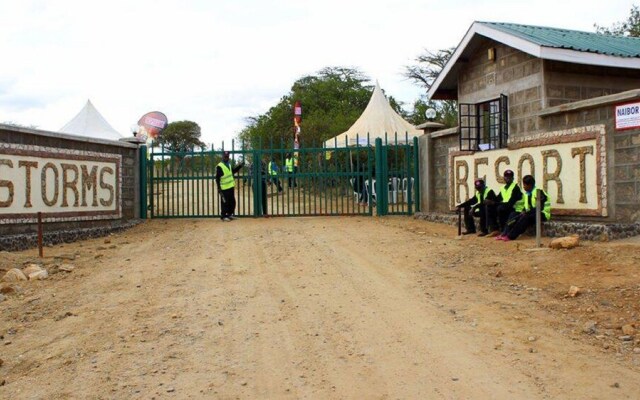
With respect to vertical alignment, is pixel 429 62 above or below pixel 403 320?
above

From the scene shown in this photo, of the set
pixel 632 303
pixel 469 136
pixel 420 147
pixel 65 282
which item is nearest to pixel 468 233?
pixel 469 136

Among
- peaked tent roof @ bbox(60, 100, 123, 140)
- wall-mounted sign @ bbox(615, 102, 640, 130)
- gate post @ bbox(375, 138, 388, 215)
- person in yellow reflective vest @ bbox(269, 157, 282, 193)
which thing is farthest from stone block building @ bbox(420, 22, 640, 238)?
peaked tent roof @ bbox(60, 100, 123, 140)

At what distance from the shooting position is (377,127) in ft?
69.1

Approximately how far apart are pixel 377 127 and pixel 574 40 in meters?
9.28

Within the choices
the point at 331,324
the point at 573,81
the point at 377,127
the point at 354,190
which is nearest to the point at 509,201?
the point at 573,81

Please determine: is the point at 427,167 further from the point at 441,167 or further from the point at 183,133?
the point at 183,133

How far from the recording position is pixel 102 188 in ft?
45.8

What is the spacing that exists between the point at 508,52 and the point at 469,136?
1847 millimetres

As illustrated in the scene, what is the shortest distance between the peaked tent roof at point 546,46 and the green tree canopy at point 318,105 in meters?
17.6

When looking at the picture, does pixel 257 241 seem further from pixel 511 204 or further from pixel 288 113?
pixel 288 113

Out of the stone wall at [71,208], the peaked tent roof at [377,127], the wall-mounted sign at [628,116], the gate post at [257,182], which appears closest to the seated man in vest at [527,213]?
the wall-mounted sign at [628,116]

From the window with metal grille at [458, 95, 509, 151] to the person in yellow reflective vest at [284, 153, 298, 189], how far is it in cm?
412

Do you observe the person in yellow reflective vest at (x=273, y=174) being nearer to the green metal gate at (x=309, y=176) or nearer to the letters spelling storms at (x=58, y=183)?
the green metal gate at (x=309, y=176)

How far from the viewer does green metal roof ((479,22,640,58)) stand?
36.2ft
